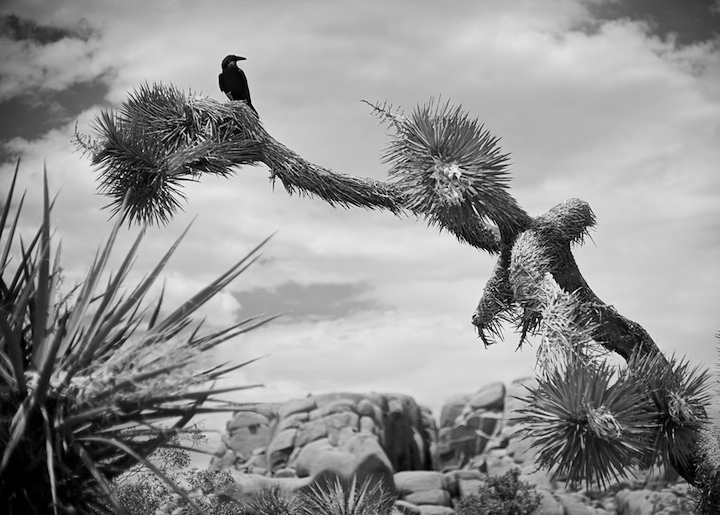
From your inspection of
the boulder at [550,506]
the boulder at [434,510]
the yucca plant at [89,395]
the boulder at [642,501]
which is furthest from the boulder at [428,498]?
the yucca plant at [89,395]

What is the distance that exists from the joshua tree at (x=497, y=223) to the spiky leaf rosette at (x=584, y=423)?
0.01 meters

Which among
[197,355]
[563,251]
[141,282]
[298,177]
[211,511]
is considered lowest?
[211,511]

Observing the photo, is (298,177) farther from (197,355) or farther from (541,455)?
(197,355)

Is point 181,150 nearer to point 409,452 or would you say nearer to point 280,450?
point 280,450

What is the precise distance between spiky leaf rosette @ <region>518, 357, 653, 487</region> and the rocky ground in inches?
347

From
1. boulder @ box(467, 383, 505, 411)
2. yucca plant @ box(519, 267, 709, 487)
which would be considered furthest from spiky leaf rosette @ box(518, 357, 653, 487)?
boulder @ box(467, 383, 505, 411)

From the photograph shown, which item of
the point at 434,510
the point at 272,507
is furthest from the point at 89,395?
the point at 434,510

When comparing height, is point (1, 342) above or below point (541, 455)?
above

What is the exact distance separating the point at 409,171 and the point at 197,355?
376cm

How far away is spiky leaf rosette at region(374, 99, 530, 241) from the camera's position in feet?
22.2

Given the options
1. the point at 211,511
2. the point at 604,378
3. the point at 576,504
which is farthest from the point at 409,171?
the point at 576,504

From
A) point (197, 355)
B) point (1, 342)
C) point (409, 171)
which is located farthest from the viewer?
point (409, 171)

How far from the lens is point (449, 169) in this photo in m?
6.79

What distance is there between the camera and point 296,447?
21609mm
